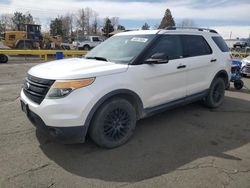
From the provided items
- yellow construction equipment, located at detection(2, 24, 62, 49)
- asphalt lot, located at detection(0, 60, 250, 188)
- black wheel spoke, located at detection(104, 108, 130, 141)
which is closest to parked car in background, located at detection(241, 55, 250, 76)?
asphalt lot, located at detection(0, 60, 250, 188)

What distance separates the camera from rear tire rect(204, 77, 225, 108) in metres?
5.51

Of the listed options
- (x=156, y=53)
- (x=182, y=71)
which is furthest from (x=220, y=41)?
(x=156, y=53)

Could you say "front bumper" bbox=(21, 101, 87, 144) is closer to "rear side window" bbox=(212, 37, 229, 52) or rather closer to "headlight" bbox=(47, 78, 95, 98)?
"headlight" bbox=(47, 78, 95, 98)

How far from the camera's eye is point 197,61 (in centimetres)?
484

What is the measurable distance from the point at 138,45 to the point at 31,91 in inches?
76.5

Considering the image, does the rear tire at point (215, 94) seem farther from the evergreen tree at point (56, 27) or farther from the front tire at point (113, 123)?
the evergreen tree at point (56, 27)

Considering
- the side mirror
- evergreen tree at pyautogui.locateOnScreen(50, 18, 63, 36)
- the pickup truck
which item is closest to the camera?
the side mirror

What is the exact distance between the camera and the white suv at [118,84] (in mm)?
3145

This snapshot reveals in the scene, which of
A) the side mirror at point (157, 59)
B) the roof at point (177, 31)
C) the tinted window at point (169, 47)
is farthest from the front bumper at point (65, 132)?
the roof at point (177, 31)

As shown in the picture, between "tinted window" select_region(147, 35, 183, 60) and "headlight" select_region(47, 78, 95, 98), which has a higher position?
"tinted window" select_region(147, 35, 183, 60)

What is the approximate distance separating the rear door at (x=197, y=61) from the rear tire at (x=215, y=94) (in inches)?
11.6

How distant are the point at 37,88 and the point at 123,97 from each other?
130 centimetres

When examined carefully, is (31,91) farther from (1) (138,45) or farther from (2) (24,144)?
(1) (138,45)

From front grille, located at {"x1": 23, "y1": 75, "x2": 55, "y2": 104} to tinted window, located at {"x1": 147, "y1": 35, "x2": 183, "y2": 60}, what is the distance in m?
1.74
